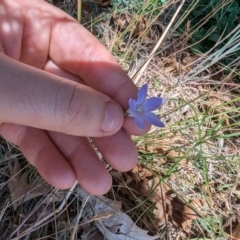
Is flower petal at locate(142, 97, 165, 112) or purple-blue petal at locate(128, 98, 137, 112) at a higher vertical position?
flower petal at locate(142, 97, 165, 112)

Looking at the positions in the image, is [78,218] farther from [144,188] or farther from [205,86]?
[205,86]

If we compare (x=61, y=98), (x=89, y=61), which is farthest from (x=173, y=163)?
(x=61, y=98)

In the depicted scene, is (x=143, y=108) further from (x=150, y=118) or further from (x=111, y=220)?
(x=111, y=220)

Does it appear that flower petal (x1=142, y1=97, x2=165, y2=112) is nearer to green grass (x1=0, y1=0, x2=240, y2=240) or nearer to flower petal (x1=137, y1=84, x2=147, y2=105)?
flower petal (x1=137, y1=84, x2=147, y2=105)

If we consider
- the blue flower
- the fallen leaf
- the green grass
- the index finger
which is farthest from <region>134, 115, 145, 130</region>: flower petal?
the fallen leaf

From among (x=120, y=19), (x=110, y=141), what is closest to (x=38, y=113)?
(x=110, y=141)

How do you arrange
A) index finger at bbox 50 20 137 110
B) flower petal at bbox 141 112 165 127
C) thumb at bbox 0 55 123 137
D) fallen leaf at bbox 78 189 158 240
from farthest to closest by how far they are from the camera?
fallen leaf at bbox 78 189 158 240, index finger at bbox 50 20 137 110, flower petal at bbox 141 112 165 127, thumb at bbox 0 55 123 137

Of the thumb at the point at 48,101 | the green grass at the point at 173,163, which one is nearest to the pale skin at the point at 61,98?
the thumb at the point at 48,101
